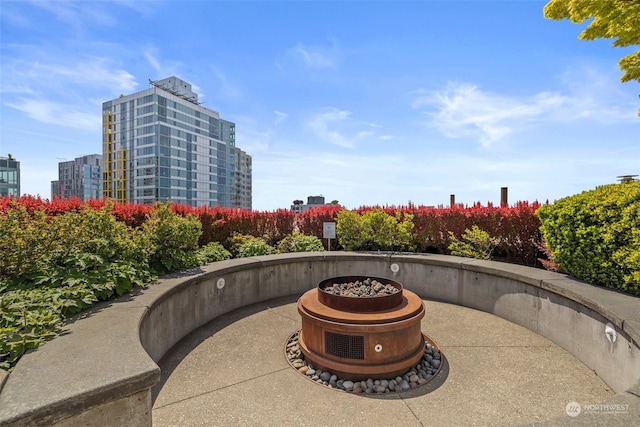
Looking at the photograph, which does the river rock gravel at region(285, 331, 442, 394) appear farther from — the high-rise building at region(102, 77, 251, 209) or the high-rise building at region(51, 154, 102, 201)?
the high-rise building at region(51, 154, 102, 201)

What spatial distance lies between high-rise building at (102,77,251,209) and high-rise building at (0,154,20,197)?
635 inches

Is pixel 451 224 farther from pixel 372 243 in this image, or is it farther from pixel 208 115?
pixel 208 115

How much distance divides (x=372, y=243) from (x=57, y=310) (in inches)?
269

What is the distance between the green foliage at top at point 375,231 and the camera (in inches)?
316

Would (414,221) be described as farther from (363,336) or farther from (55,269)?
(55,269)

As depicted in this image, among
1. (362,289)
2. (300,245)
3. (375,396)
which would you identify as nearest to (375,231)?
(300,245)

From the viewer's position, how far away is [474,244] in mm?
7320

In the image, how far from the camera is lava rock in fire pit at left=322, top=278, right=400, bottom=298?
13.9 feet

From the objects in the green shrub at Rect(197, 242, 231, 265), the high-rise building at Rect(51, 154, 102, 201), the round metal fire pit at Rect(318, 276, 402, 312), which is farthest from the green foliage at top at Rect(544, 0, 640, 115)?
the high-rise building at Rect(51, 154, 102, 201)

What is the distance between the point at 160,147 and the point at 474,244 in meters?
71.9

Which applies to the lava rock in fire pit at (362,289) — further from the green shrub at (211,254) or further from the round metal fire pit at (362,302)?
the green shrub at (211,254)

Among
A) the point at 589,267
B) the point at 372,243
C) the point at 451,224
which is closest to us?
the point at 589,267

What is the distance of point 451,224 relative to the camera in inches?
306

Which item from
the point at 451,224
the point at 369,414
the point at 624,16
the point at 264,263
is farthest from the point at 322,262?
the point at 624,16
